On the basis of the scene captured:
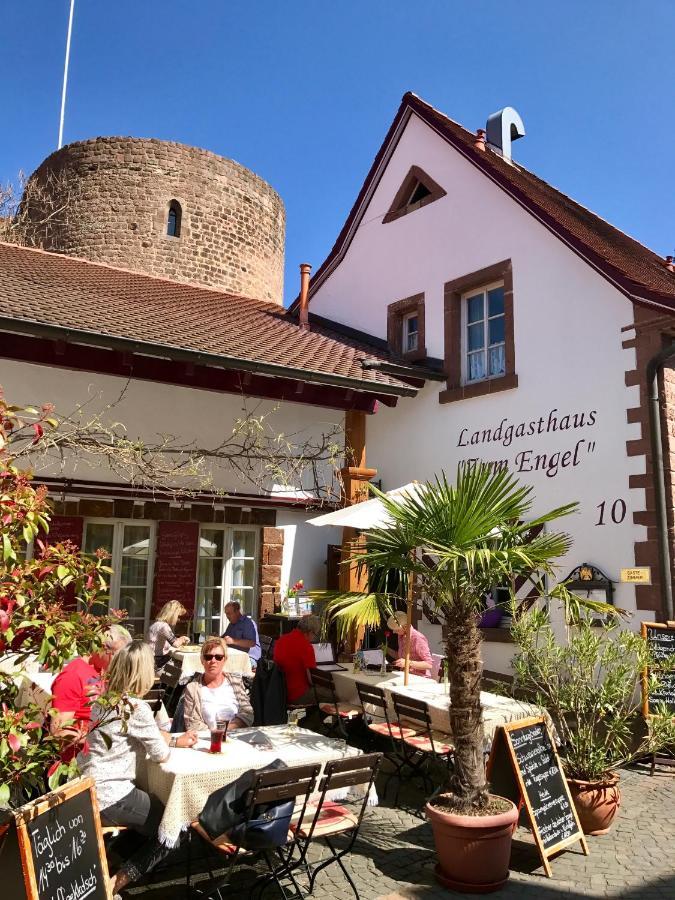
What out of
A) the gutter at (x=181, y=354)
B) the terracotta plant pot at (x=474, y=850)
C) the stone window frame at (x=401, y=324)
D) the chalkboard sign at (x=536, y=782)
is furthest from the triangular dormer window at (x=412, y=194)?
the terracotta plant pot at (x=474, y=850)

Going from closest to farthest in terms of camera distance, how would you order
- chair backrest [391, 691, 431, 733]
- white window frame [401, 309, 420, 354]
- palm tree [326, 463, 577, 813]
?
palm tree [326, 463, 577, 813] < chair backrest [391, 691, 431, 733] < white window frame [401, 309, 420, 354]

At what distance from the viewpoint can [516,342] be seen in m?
9.23

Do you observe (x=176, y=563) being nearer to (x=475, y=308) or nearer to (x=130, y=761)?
(x=475, y=308)

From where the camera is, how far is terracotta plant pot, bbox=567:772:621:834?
4863 millimetres

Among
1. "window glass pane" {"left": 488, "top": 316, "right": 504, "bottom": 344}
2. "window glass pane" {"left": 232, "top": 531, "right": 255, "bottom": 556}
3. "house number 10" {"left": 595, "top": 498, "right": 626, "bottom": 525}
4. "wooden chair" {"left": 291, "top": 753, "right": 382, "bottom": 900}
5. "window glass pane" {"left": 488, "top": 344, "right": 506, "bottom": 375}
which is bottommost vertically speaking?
"wooden chair" {"left": 291, "top": 753, "right": 382, "bottom": 900}

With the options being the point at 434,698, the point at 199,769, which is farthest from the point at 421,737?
the point at 199,769

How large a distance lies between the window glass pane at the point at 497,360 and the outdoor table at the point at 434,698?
4193mm

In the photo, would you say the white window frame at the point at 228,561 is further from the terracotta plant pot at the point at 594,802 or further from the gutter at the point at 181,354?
the terracotta plant pot at the point at 594,802

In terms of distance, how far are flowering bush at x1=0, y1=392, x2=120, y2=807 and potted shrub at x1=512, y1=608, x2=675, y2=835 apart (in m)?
3.23

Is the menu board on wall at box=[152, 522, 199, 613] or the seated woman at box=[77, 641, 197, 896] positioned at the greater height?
the menu board on wall at box=[152, 522, 199, 613]

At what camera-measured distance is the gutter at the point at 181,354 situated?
6.98 m

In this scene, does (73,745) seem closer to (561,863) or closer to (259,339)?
(561,863)

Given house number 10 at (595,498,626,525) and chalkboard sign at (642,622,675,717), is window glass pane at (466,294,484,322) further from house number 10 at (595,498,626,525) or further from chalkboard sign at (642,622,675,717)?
chalkboard sign at (642,622,675,717)

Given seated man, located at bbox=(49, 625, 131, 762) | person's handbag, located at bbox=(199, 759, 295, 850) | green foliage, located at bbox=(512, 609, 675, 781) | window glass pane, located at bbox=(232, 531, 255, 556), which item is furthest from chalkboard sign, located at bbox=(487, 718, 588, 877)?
window glass pane, located at bbox=(232, 531, 255, 556)
